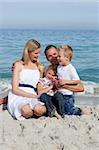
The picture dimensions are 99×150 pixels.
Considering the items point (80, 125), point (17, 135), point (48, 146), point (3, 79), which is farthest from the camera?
point (3, 79)

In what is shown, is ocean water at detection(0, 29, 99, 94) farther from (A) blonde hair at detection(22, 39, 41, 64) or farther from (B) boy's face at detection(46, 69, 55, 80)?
(A) blonde hair at detection(22, 39, 41, 64)

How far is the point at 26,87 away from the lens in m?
3.64

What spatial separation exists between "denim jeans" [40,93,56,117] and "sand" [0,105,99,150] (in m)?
0.07

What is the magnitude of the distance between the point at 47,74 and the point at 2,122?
67 cm

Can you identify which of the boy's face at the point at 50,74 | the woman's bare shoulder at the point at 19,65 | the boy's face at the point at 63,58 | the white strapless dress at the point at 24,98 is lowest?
the white strapless dress at the point at 24,98

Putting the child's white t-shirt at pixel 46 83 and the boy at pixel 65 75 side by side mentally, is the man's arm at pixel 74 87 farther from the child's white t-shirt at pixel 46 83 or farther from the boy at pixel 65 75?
the child's white t-shirt at pixel 46 83

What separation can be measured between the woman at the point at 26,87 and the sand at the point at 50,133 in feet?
0.27

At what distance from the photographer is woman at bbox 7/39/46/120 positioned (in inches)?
139

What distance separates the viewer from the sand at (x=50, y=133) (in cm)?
288

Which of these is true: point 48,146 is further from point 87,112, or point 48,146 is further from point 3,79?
point 3,79

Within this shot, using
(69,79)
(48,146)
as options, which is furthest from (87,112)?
(48,146)

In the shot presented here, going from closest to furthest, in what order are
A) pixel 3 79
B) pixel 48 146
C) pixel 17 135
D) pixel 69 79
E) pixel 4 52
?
pixel 48 146
pixel 17 135
pixel 69 79
pixel 3 79
pixel 4 52

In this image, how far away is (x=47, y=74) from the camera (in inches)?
147

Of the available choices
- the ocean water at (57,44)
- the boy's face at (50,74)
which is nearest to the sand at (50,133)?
the boy's face at (50,74)
